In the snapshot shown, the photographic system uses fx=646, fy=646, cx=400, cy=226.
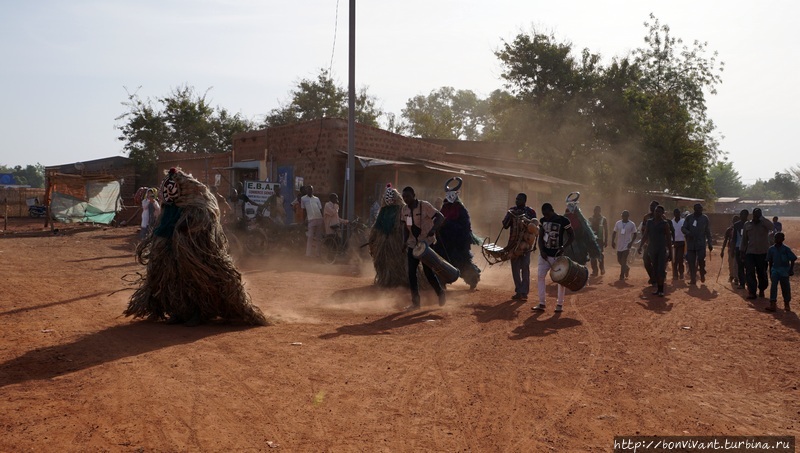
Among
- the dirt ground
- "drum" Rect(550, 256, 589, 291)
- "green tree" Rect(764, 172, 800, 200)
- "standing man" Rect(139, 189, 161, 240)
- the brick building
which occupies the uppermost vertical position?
"green tree" Rect(764, 172, 800, 200)

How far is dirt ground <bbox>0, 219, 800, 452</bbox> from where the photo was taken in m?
4.31

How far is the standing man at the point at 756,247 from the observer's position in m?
11.9

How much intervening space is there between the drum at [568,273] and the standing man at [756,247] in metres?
4.49

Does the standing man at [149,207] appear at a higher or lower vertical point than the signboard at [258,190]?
lower

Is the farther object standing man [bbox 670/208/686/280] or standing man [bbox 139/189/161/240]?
standing man [bbox 139/189/161/240]

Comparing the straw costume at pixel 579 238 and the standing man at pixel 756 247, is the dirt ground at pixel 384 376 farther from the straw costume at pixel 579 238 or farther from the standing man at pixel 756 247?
the straw costume at pixel 579 238

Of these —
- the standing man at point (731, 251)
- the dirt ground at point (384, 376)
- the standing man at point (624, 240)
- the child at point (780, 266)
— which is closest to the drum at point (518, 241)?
the dirt ground at point (384, 376)

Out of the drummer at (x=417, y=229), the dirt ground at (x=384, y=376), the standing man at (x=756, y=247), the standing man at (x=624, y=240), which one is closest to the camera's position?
the dirt ground at (x=384, y=376)

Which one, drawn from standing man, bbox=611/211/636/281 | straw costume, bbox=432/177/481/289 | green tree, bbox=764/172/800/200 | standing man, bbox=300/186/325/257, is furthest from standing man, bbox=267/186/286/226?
green tree, bbox=764/172/800/200

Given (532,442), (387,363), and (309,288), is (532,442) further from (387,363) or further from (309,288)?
(309,288)

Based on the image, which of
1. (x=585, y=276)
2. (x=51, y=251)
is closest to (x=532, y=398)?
(x=585, y=276)

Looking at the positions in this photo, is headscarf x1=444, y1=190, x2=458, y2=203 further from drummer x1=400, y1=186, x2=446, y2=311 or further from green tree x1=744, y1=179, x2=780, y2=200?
green tree x1=744, y1=179, x2=780, y2=200

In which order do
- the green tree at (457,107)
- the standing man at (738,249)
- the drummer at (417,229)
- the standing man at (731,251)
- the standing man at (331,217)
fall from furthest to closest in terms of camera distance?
the green tree at (457,107), the standing man at (331,217), the standing man at (731,251), the standing man at (738,249), the drummer at (417,229)

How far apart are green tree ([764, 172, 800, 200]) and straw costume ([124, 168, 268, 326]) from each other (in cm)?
11879
